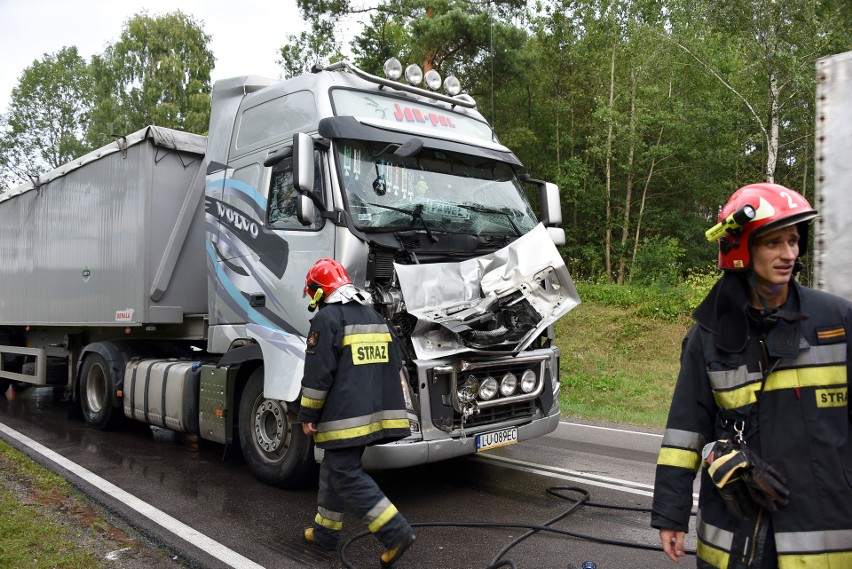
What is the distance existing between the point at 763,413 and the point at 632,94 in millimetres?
21924

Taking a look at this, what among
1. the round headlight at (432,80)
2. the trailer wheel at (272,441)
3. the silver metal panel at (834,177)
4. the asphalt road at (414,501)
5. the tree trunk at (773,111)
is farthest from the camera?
the tree trunk at (773,111)

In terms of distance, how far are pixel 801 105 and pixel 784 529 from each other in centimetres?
1946

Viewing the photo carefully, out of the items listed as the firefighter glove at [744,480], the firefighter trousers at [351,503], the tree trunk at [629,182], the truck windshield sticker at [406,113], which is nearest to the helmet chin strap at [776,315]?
the firefighter glove at [744,480]

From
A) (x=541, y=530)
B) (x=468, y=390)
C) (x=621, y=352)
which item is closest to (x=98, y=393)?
(x=468, y=390)

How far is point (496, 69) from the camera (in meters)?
20.8

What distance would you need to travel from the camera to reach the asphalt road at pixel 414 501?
428 centimetres

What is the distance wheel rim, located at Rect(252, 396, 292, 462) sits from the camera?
5656mm

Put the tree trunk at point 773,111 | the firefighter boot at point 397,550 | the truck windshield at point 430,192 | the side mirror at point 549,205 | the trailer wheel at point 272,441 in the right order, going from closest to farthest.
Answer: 1. the firefighter boot at point 397,550
2. the truck windshield at point 430,192
3. the trailer wheel at point 272,441
4. the side mirror at point 549,205
5. the tree trunk at point 773,111

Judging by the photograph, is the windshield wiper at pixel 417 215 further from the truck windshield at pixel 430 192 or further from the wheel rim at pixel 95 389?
the wheel rim at pixel 95 389

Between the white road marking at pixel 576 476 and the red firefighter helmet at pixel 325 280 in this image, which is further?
the white road marking at pixel 576 476

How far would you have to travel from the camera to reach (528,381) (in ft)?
18.4

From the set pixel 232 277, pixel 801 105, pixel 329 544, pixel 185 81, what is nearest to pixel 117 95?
pixel 185 81

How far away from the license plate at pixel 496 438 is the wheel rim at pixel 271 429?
1.53 m

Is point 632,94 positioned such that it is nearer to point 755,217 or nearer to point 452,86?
point 452,86
